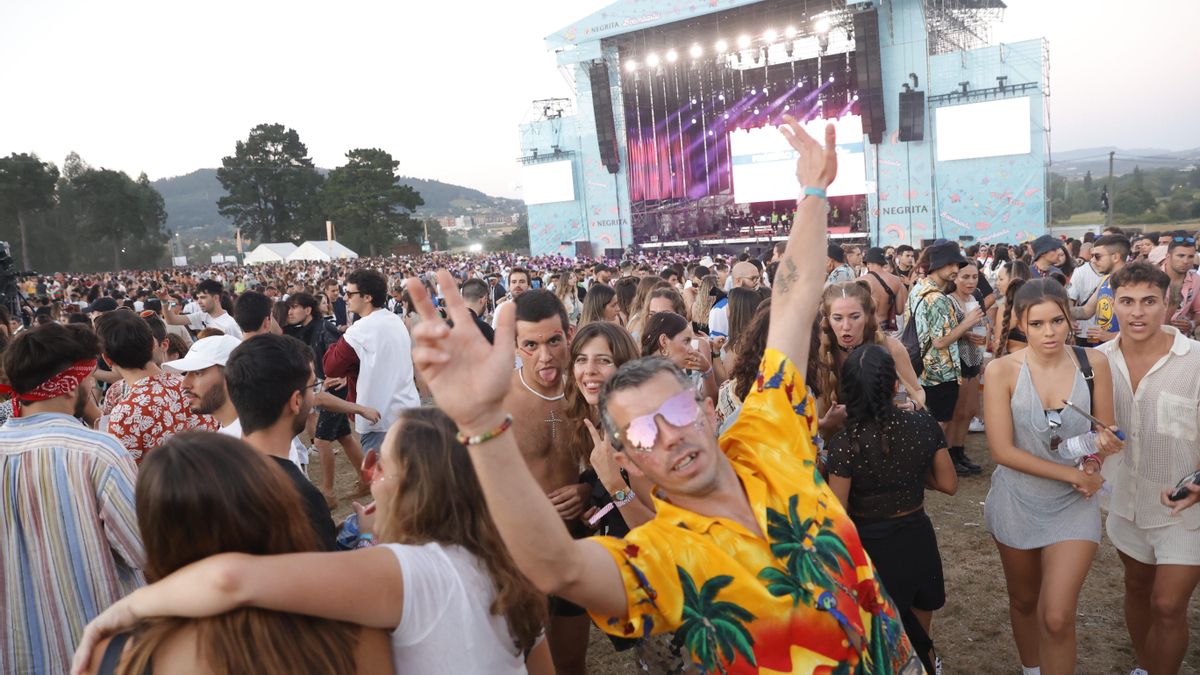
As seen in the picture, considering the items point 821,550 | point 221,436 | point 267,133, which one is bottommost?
point 821,550

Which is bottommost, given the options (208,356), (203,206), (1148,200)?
(1148,200)

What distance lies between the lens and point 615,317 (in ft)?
19.4

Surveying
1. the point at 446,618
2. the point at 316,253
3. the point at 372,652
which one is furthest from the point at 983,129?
the point at 316,253

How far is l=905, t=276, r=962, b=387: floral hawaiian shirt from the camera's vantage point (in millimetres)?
5625

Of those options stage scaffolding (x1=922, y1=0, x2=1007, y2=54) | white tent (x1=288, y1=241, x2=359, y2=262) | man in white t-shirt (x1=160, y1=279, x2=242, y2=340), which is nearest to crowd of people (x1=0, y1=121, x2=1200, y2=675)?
man in white t-shirt (x1=160, y1=279, x2=242, y2=340)

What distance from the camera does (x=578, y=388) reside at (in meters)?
2.95

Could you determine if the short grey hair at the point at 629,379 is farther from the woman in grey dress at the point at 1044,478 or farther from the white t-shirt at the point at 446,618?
the woman in grey dress at the point at 1044,478

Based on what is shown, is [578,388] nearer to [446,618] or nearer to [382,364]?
[446,618]

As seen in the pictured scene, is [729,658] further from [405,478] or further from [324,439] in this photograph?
[324,439]

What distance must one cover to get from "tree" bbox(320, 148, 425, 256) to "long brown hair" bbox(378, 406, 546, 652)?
5858 cm

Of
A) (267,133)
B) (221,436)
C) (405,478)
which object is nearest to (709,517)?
(405,478)

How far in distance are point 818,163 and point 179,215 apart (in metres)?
201

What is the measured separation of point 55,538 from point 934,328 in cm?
564

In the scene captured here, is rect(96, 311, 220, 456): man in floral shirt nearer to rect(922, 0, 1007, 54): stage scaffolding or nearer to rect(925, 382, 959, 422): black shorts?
rect(925, 382, 959, 422): black shorts
